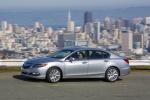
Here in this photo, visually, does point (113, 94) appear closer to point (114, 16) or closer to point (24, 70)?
point (24, 70)

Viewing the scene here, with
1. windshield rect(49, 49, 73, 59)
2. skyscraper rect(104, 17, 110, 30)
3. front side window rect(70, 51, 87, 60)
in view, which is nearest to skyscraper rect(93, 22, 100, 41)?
skyscraper rect(104, 17, 110, 30)

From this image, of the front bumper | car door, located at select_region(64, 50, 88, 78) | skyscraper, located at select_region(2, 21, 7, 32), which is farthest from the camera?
skyscraper, located at select_region(2, 21, 7, 32)

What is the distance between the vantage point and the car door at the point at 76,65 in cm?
1452

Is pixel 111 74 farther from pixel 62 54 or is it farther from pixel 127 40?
pixel 127 40

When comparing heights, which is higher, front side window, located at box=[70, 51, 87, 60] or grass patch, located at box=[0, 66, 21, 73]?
front side window, located at box=[70, 51, 87, 60]

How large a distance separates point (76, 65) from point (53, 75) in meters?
0.99

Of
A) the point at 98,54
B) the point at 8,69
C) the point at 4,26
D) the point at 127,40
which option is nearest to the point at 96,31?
the point at 127,40

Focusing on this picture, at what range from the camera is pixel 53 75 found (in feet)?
46.7

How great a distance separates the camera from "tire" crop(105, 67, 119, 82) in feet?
49.9

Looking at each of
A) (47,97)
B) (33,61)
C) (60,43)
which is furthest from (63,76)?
(60,43)

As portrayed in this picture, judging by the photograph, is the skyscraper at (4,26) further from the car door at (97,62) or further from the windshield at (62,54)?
the car door at (97,62)

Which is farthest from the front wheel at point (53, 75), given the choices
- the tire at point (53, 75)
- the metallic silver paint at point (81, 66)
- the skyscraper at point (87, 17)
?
the skyscraper at point (87, 17)

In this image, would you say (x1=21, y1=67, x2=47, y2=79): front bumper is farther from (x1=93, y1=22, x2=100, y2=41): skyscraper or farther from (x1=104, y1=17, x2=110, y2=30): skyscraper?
(x1=104, y1=17, x2=110, y2=30): skyscraper

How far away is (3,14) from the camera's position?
107 ft
